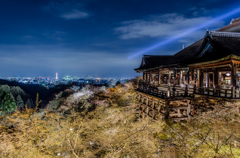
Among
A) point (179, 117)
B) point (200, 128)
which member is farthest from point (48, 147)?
point (200, 128)

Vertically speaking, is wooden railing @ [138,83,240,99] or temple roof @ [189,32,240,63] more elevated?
temple roof @ [189,32,240,63]

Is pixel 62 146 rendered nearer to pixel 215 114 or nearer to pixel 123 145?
pixel 123 145

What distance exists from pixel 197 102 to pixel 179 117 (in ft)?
6.77

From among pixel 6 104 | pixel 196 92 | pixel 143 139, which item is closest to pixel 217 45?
pixel 196 92

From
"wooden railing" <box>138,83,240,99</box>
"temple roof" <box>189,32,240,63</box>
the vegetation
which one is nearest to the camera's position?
the vegetation

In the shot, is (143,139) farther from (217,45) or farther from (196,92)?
(217,45)

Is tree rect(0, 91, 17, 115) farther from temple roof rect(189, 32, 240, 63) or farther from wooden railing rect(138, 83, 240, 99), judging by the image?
temple roof rect(189, 32, 240, 63)

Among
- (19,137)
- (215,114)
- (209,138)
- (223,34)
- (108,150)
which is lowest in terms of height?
(108,150)

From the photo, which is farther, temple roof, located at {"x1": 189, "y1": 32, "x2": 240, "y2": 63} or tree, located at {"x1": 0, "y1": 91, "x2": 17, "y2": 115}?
tree, located at {"x1": 0, "y1": 91, "x2": 17, "y2": 115}

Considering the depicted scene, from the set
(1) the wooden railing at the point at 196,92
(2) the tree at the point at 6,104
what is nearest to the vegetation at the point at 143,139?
(1) the wooden railing at the point at 196,92

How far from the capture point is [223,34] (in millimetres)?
10773

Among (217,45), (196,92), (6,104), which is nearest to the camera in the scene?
(217,45)

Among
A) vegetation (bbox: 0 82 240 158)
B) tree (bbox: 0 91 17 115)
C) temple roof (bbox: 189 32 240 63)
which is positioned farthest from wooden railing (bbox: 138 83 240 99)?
tree (bbox: 0 91 17 115)

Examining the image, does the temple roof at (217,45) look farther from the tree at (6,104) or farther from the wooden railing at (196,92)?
the tree at (6,104)
